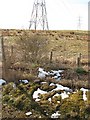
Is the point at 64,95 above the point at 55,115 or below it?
above

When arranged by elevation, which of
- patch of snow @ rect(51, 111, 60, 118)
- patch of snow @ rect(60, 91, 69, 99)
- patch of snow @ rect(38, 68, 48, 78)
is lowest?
patch of snow @ rect(51, 111, 60, 118)

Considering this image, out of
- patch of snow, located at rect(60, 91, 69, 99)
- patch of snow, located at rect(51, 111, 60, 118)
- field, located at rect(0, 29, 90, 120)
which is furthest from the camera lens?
patch of snow, located at rect(60, 91, 69, 99)

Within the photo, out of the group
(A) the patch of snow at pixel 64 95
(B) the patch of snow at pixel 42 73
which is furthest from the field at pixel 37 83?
(B) the patch of snow at pixel 42 73

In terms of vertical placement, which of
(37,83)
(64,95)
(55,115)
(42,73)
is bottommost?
(55,115)

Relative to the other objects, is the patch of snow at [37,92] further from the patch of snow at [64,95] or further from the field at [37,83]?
the patch of snow at [64,95]

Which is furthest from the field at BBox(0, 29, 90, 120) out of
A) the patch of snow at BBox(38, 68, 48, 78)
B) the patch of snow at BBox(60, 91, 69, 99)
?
the patch of snow at BBox(38, 68, 48, 78)

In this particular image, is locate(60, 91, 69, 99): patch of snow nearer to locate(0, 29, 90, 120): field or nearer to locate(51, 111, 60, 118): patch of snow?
locate(0, 29, 90, 120): field

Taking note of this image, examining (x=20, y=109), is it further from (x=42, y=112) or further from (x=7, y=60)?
(x=7, y=60)

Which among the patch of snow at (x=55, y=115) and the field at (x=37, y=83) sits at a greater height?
the field at (x=37, y=83)

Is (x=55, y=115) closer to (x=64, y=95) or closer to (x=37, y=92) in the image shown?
(x=64, y=95)

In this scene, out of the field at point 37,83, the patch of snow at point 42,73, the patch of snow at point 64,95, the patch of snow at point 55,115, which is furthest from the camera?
the patch of snow at point 42,73

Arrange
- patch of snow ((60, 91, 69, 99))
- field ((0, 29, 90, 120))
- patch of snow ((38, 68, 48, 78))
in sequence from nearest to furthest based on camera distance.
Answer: field ((0, 29, 90, 120)), patch of snow ((60, 91, 69, 99)), patch of snow ((38, 68, 48, 78))

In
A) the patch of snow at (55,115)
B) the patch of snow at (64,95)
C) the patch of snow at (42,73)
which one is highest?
the patch of snow at (42,73)

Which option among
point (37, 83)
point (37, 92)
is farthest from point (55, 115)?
point (37, 83)
